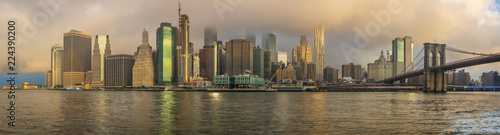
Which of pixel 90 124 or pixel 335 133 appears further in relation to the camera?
pixel 90 124

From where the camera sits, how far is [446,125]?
104 ft

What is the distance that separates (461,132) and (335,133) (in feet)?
32.9

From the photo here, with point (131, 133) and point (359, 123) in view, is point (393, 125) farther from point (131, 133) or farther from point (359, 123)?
point (131, 133)

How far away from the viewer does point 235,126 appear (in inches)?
1229

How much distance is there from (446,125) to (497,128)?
12.3 ft

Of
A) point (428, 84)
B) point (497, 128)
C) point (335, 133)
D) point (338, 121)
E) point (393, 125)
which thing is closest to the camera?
point (335, 133)

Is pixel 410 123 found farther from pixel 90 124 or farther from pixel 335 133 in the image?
pixel 90 124

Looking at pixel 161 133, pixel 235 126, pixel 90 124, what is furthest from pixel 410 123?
pixel 90 124

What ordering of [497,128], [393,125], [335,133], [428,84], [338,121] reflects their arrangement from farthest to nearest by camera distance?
1. [428,84]
2. [338,121]
3. [393,125]
4. [497,128]
5. [335,133]

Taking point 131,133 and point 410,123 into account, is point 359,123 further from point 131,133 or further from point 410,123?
point 131,133

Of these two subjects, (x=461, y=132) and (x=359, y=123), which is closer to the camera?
(x=461, y=132)

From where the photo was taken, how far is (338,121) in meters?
34.7

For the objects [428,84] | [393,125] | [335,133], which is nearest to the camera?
[335,133]

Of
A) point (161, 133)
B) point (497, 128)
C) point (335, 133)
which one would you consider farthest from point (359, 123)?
point (161, 133)
